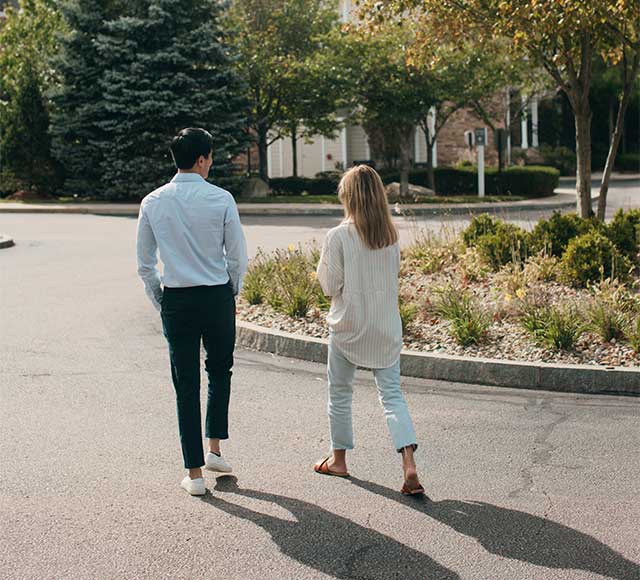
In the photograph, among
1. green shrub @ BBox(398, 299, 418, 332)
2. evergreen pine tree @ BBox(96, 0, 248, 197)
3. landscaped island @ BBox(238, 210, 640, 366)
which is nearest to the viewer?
landscaped island @ BBox(238, 210, 640, 366)

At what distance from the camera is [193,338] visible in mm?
5598

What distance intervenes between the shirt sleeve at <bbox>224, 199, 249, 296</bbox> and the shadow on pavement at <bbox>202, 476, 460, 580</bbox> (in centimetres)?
116

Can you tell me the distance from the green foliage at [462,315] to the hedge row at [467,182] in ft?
75.1

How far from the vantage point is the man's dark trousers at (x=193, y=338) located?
18.2ft

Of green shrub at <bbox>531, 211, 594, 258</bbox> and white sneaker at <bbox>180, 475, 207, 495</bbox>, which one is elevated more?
green shrub at <bbox>531, 211, 594, 258</bbox>

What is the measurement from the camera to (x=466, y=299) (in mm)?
9125

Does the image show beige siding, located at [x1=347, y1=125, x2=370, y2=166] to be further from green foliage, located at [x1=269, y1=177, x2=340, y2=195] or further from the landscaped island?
the landscaped island

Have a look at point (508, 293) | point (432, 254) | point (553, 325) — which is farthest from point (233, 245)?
point (432, 254)

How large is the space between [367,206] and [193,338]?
1124mm

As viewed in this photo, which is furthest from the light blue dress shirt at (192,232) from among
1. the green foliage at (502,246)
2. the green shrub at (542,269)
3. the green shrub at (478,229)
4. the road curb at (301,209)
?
the road curb at (301,209)

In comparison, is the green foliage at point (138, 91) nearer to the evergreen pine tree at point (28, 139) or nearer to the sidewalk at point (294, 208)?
the evergreen pine tree at point (28, 139)

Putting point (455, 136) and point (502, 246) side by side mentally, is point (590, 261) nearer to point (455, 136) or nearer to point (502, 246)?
point (502, 246)

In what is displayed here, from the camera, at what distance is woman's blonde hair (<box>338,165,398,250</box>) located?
18.2 feet

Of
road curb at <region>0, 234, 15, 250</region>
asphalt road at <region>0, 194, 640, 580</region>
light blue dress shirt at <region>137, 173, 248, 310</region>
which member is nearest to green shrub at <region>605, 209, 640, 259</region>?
asphalt road at <region>0, 194, 640, 580</region>
